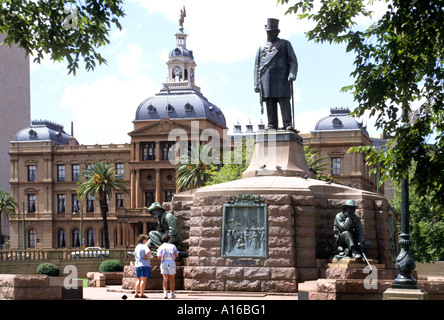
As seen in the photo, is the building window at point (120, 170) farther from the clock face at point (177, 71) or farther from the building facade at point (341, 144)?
the building facade at point (341, 144)

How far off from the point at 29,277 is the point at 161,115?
286 feet

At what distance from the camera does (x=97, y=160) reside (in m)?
105

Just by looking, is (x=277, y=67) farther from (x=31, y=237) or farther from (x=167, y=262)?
(x=31, y=237)

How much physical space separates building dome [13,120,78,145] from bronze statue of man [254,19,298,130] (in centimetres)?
8932

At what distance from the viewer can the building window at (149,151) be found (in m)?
101

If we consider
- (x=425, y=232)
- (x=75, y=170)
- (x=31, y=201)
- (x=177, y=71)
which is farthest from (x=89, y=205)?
(x=425, y=232)

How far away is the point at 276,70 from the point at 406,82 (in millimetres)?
5345

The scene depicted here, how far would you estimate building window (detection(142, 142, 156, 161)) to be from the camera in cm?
10081

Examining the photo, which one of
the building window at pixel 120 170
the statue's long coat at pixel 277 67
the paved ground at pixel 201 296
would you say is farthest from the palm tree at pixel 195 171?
the paved ground at pixel 201 296

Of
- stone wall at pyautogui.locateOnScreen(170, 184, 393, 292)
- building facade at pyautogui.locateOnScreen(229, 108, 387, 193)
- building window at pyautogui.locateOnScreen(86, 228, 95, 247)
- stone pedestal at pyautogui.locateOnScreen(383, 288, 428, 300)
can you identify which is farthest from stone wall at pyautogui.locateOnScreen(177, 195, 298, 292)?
building window at pyautogui.locateOnScreen(86, 228, 95, 247)

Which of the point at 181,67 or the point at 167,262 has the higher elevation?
the point at 181,67

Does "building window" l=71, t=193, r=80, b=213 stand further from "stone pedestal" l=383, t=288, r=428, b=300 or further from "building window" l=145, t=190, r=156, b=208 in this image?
"stone pedestal" l=383, t=288, r=428, b=300
